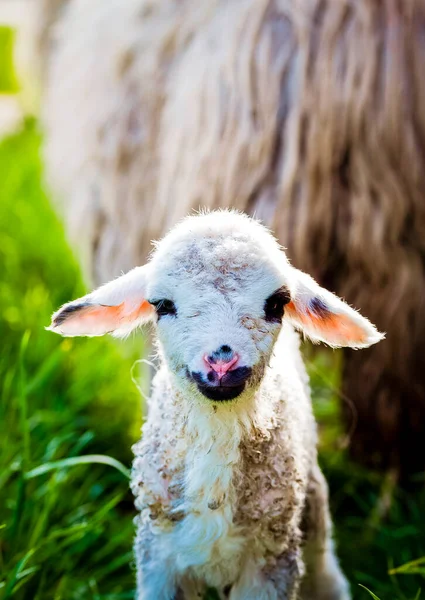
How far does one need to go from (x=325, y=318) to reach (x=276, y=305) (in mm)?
141

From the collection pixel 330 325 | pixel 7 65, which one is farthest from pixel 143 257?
pixel 7 65

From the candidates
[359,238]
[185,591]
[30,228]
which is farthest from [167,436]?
[30,228]

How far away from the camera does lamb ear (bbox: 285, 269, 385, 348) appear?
171 centimetres

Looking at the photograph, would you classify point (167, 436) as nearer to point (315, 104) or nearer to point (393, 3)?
point (315, 104)

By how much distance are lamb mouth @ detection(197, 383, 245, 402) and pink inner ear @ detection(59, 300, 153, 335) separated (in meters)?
0.27

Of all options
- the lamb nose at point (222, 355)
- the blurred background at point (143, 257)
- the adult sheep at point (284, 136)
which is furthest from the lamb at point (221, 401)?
the adult sheep at point (284, 136)

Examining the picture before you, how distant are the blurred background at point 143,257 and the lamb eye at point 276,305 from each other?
75 centimetres

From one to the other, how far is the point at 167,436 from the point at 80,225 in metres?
1.37

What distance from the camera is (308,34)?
8.64ft

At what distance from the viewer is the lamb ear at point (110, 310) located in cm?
169

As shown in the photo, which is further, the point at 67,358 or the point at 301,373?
the point at 67,358

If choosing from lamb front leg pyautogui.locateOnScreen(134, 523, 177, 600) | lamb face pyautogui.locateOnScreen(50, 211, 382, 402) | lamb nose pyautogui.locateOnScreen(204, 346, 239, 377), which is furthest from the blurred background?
lamb nose pyautogui.locateOnScreen(204, 346, 239, 377)

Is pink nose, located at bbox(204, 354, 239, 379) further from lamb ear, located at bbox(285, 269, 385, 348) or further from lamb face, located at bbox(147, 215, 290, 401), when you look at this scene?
lamb ear, located at bbox(285, 269, 385, 348)

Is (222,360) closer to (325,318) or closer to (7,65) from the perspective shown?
(325,318)
